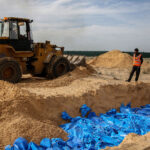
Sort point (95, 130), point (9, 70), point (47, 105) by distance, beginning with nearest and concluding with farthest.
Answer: point (95, 130), point (47, 105), point (9, 70)

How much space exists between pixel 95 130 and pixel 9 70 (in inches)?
196

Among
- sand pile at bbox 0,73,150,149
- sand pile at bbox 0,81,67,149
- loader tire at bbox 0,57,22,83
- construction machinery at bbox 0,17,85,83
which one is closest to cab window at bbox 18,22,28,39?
construction machinery at bbox 0,17,85,83

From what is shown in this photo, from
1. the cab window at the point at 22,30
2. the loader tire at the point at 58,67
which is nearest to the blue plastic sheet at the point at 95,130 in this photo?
the loader tire at the point at 58,67

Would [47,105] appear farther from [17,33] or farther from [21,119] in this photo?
[17,33]

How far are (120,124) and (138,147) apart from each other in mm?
1975

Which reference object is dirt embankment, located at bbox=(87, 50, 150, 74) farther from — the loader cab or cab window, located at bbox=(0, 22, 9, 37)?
cab window, located at bbox=(0, 22, 9, 37)

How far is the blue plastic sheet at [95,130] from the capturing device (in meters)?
4.08

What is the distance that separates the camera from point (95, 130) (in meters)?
5.01

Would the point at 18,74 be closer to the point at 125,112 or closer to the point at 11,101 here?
the point at 11,101

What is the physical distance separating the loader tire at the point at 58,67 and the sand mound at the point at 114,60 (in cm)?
1000

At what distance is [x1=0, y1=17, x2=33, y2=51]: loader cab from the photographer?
8.79 m

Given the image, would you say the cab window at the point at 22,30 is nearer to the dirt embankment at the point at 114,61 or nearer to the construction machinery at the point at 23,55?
the construction machinery at the point at 23,55

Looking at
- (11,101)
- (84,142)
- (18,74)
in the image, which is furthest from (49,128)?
(18,74)

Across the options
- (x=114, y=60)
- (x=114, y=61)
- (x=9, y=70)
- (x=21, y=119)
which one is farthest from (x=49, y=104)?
(x=114, y=60)
